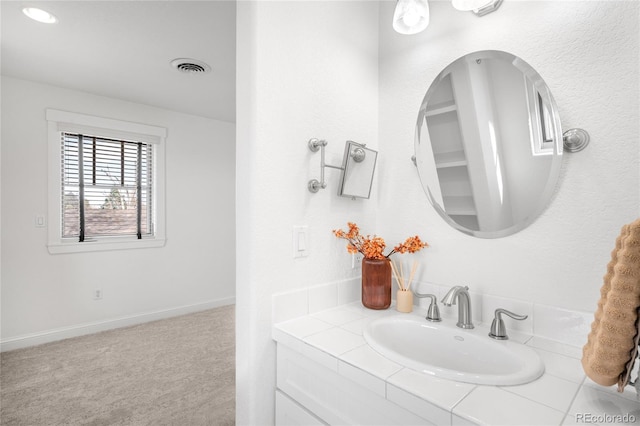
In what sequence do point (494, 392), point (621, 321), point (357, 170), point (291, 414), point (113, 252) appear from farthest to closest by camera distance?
point (113, 252) → point (357, 170) → point (291, 414) → point (494, 392) → point (621, 321)

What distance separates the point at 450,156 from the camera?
1335 millimetres

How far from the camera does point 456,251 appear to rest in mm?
1315

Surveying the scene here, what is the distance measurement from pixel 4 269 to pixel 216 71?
2.45 meters

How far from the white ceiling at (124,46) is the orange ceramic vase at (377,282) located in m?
1.59

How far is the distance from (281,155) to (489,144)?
794mm

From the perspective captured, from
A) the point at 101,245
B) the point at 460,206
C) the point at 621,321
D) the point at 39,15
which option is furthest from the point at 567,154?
the point at 101,245

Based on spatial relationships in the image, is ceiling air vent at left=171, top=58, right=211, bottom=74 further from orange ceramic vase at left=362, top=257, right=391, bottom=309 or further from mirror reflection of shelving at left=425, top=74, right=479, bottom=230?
orange ceramic vase at left=362, top=257, right=391, bottom=309

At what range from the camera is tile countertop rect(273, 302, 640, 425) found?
0.70 m

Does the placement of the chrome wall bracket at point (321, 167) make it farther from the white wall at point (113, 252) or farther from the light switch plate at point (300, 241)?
the white wall at point (113, 252)

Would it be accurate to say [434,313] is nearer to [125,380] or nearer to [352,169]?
[352,169]

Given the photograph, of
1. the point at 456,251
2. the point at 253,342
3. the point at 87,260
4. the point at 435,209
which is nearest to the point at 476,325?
the point at 456,251

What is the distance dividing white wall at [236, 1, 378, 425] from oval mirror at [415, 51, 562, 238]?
377 mm

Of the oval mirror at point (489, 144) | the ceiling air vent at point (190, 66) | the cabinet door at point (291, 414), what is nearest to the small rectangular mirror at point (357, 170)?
the oval mirror at point (489, 144)

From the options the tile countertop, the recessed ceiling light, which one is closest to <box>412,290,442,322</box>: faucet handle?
the tile countertop
